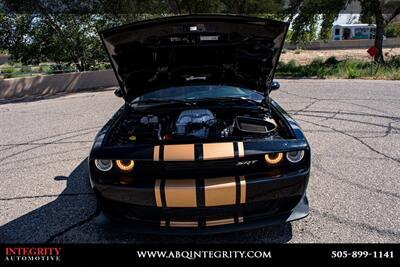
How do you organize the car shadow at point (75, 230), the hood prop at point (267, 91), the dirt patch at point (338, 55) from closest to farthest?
the car shadow at point (75, 230)
the hood prop at point (267, 91)
the dirt patch at point (338, 55)

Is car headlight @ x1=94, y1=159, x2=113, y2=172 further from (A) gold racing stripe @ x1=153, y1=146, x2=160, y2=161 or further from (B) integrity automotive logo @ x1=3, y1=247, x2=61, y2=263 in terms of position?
(B) integrity automotive logo @ x1=3, y1=247, x2=61, y2=263

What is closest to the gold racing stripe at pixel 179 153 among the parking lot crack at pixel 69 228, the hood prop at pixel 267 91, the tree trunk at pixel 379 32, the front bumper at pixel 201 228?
the front bumper at pixel 201 228

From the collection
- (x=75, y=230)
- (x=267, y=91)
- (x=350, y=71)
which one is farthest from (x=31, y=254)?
(x=350, y=71)

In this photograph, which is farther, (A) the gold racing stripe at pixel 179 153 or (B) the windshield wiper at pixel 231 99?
(B) the windshield wiper at pixel 231 99

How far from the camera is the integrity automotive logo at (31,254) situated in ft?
8.16

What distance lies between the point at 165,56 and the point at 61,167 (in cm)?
226

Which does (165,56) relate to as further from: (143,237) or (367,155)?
(367,155)

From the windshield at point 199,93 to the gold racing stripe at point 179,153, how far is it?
1169 mm

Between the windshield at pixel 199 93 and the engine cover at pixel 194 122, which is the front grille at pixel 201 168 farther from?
the windshield at pixel 199 93

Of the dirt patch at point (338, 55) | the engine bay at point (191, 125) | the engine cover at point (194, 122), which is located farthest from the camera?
the dirt patch at point (338, 55)

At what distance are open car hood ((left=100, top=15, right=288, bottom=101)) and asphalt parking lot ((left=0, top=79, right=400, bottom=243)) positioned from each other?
1375mm

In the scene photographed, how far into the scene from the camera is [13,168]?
4648mm

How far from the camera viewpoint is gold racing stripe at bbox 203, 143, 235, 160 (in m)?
2.37

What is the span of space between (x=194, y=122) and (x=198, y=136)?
0.36 m
